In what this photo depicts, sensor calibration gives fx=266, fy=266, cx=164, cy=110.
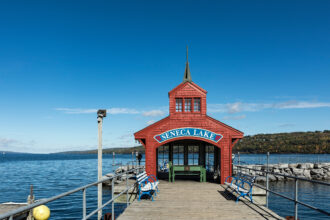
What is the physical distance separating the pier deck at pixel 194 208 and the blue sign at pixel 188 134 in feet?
11.7

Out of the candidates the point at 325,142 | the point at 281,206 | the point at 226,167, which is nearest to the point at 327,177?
the point at 281,206

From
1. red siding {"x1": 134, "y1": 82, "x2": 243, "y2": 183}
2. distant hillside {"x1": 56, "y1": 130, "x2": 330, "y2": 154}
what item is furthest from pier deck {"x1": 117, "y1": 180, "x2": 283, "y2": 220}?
distant hillside {"x1": 56, "y1": 130, "x2": 330, "y2": 154}

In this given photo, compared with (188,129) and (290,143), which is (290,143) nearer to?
(290,143)

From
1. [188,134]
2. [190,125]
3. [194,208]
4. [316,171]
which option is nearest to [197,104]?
[190,125]

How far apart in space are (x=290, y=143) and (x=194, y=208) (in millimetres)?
163165

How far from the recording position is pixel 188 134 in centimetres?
1509

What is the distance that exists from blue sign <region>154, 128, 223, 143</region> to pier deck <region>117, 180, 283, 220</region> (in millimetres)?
3562

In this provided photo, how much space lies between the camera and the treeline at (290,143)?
141875 mm

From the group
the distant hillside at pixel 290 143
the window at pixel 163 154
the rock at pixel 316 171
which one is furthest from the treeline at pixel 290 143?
the window at pixel 163 154

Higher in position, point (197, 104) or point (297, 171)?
point (197, 104)

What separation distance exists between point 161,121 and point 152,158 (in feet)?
7.16

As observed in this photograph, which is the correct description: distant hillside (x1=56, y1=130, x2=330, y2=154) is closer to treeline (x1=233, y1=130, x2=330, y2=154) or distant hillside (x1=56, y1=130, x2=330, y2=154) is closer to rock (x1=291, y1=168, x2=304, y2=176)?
treeline (x1=233, y1=130, x2=330, y2=154)

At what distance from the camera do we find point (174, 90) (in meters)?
15.6

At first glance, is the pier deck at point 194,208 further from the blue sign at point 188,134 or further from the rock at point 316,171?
the rock at point 316,171
